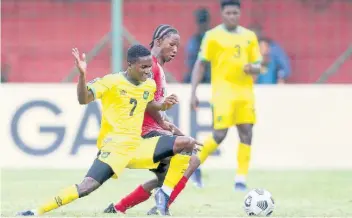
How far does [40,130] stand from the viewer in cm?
1658

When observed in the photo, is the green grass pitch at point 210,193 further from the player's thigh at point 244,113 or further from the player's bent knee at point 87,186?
the player's thigh at point 244,113

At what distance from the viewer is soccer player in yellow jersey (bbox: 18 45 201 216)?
990cm

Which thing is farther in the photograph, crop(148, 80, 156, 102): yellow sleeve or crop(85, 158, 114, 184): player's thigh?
crop(148, 80, 156, 102): yellow sleeve

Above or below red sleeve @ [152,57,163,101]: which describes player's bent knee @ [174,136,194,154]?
below

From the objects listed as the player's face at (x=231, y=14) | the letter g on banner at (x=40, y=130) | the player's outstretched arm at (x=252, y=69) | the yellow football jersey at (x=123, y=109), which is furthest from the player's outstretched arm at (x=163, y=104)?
the letter g on banner at (x=40, y=130)

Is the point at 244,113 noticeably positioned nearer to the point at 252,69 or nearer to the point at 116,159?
the point at 252,69

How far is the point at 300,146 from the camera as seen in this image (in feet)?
55.0

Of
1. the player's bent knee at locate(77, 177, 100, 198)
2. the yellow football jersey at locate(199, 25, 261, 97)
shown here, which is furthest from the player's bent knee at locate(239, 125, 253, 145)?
the player's bent knee at locate(77, 177, 100, 198)

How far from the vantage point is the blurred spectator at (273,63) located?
18.8 meters

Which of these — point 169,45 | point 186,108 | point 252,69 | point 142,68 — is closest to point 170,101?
point 142,68

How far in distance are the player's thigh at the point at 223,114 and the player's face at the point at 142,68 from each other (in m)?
3.73

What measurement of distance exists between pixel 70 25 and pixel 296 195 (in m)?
8.29

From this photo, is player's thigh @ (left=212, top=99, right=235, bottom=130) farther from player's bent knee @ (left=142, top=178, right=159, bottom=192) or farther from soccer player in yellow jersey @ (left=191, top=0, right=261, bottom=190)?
player's bent knee @ (left=142, top=178, right=159, bottom=192)

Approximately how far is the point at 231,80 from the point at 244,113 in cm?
41
